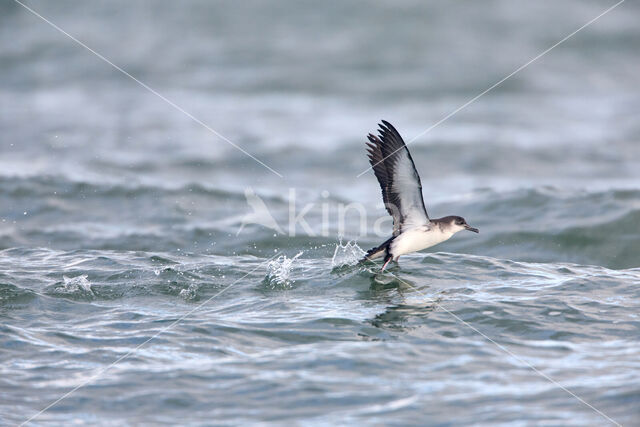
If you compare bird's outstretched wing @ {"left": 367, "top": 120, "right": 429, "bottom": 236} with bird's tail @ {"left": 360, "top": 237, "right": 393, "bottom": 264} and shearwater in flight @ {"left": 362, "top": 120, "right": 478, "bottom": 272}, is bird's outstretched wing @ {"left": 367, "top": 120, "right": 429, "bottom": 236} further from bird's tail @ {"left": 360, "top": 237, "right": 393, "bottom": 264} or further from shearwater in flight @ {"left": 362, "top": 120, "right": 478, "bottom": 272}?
bird's tail @ {"left": 360, "top": 237, "right": 393, "bottom": 264}

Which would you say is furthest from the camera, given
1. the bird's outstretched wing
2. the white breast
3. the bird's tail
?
the bird's tail

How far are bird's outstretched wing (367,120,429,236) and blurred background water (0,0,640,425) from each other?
2.36 feet

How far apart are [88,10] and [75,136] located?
1085 cm

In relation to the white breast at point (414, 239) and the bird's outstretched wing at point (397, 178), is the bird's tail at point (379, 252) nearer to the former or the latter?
the white breast at point (414, 239)

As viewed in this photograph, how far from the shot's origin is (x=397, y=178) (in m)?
8.16

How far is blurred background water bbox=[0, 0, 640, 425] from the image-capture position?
5.85 meters

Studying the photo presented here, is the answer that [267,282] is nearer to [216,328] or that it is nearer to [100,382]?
[216,328]

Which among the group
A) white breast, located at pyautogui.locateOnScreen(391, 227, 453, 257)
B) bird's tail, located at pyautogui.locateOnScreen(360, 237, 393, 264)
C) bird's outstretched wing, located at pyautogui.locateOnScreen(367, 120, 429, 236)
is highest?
bird's outstretched wing, located at pyautogui.locateOnScreen(367, 120, 429, 236)

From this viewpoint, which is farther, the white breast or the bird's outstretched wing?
the white breast

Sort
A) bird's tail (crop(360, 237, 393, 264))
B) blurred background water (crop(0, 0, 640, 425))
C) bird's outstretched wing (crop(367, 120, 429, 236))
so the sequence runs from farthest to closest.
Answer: bird's tail (crop(360, 237, 393, 264)), bird's outstretched wing (crop(367, 120, 429, 236)), blurred background water (crop(0, 0, 640, 425))

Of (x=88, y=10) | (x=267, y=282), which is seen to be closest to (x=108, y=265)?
(x=267, y=282)

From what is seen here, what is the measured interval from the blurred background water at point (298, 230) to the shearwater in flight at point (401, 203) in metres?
0.44

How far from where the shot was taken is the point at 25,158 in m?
16.1

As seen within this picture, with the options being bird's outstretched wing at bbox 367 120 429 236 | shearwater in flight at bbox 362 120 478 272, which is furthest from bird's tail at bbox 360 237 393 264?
bird's outstretched wing at bbox 367 120 429 236
